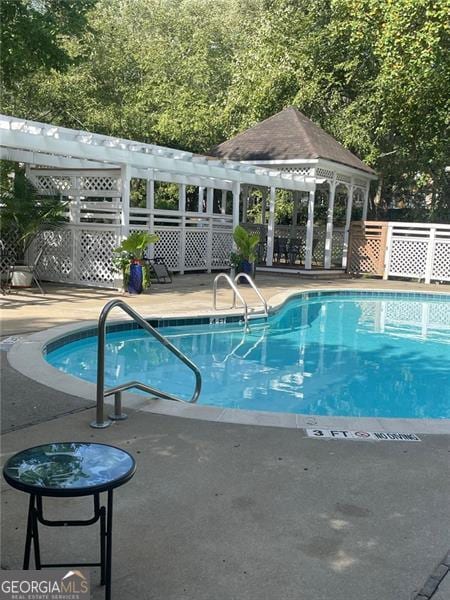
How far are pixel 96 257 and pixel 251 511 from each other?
10490 millimetres

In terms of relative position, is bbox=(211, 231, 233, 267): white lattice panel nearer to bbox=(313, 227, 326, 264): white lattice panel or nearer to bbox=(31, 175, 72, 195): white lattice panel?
bbox=(313, 227, 326, 264): white lattice panel

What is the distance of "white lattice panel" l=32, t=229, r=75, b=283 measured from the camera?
13195 mm

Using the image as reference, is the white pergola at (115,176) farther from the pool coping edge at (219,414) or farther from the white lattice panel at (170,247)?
the pool coping edge at (219,414)

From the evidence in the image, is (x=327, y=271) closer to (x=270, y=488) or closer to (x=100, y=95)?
(x=100, y=95)

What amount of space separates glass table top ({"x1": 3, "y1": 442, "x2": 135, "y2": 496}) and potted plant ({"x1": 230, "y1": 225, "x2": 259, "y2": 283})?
1315cm

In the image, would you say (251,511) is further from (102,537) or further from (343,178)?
(343,178)

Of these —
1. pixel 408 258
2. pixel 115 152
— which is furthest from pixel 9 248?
pixel 408 258

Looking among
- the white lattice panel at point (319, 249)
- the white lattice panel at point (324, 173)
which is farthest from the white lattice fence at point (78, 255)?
the white lattice panel at point (319, 249)

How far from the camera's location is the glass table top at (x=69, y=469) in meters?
1.90

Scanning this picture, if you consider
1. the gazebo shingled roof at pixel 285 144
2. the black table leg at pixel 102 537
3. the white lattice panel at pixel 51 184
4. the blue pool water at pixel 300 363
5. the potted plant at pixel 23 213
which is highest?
the gazebo shingled roof at pixel 285 144

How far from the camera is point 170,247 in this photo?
631 inches

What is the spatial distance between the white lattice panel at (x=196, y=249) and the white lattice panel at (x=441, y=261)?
7.36 metres

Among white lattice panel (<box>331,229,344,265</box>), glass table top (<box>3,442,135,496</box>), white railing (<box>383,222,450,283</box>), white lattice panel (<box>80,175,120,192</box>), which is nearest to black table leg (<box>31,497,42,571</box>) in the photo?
glass table top (<box>3,442,135,496</box>)

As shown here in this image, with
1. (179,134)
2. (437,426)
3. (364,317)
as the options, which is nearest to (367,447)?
A: (437,426)
